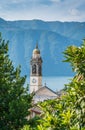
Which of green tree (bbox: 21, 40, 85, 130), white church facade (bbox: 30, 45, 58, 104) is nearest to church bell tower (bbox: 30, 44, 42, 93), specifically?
white church facade (bbox: 30, 45, 58, 104)

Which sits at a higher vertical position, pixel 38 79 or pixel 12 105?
pixel 38 79

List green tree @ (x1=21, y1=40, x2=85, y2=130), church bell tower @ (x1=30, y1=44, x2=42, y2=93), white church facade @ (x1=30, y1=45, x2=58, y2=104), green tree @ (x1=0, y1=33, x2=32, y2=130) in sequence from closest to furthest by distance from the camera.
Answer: green tree @ (x1=21, y1=40, x2=85, y2=130) < green tree @ (x1=0, y1=33, x2=32, y2=130) < white church facade @ (x1=30, y1=45, x2=58, y2=104) < church bell tower @ (x1=30, y1=44, x2=42, y2=93)

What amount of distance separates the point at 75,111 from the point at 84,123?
0.72 feet

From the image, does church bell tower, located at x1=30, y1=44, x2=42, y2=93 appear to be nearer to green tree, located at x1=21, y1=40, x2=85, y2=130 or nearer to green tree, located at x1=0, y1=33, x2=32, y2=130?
green tree, located at x1=0, y1=33, x2=32, y2=130

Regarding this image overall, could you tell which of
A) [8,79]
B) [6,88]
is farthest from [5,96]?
[8,79]

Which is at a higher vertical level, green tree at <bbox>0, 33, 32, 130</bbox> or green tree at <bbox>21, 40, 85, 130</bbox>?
green tree at <bbox>21, 40, 85, 130</bbox>

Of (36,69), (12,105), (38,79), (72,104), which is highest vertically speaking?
(36,69)

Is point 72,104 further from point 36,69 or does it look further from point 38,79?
point 38,79

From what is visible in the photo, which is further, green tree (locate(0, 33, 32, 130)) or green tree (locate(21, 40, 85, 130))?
green tree (locate(0, 33, 32, 130))

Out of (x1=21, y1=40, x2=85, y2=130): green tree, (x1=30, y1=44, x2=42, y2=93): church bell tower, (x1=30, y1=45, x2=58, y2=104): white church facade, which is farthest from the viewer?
(x1=30, y1=44, x2=42, y2=93): church bell tower

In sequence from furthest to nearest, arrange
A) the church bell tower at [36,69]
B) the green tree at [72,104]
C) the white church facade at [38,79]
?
the church bell tower at [36,69], the white church facade at [38,79], the green tree at [72,104]

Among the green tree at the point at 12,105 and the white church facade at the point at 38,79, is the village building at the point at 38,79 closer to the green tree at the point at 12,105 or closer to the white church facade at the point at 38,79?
the white church facade at the point at 38,79

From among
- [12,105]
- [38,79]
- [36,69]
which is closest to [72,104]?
[12,105]

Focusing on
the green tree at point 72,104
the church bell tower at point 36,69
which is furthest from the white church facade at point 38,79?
the green tree at point 72,104
